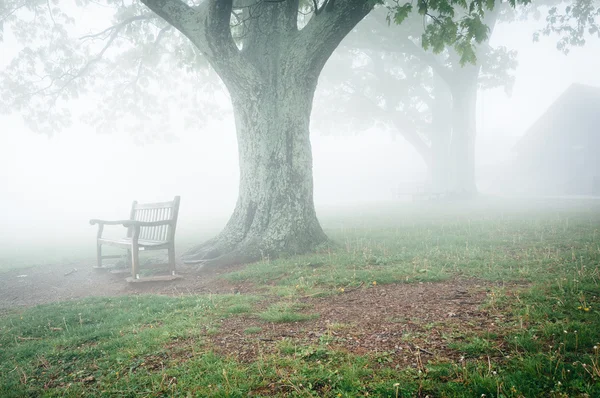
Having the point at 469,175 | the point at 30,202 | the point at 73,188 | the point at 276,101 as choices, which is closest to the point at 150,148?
the point at 73,188

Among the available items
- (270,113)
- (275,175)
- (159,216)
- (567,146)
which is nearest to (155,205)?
(159,216)

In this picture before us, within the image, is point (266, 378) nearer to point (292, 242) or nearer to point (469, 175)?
point (292, 242)

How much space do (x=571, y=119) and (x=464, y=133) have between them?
63.0 ft

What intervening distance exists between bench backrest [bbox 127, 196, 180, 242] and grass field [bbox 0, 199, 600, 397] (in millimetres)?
2230

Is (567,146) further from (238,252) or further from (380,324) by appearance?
(380,324)

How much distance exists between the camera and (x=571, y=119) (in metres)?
36.0

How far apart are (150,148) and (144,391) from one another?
68.8 metres

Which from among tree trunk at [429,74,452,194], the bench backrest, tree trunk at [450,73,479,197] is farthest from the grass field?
tree trunk at [429,74,452,194]

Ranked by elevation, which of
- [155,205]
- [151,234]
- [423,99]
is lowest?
[151,234]

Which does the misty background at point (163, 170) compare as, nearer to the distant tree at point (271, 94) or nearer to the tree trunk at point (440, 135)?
the tree trunk at point (440, 135)

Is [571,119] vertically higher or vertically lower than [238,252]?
higher

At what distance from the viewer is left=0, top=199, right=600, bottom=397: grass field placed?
2637 millimetres

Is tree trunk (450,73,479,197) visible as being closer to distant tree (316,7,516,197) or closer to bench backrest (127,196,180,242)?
distant tree (316,7,516,197)

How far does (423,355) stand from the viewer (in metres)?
3.06
